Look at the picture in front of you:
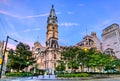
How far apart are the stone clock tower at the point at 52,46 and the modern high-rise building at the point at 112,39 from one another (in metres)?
29.8

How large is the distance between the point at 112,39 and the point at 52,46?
4072 cm

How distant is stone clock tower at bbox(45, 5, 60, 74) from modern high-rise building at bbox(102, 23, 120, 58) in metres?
29.8

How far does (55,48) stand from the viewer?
86.7 m

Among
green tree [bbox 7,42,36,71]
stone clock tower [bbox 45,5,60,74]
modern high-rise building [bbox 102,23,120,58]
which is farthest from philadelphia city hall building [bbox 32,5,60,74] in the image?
green tree [bbox 7,42,36,71]

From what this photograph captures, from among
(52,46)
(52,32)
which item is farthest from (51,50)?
(52,32)

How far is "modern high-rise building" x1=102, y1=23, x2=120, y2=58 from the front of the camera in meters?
98.0

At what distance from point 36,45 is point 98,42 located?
40184 millimetres

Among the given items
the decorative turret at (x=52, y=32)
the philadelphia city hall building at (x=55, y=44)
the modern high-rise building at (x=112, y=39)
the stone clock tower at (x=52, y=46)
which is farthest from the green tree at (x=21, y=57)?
the modern high-rise building at (x=112, y=39)

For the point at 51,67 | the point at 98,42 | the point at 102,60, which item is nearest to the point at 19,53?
the point at 102,60

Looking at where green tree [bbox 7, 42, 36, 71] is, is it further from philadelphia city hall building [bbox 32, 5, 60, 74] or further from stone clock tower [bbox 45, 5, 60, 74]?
philadelphia city hall building [bbox 32, 5, 60, 74]

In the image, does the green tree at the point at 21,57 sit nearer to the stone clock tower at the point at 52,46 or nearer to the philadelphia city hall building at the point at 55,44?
the philadelphia city hall building at the point at 55,44

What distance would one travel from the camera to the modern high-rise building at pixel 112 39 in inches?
3859

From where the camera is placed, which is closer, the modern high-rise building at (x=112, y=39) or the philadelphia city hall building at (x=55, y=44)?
the philadelphia city hall building at (x=55, y=44)

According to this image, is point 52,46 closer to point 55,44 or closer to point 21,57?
point 55,44
